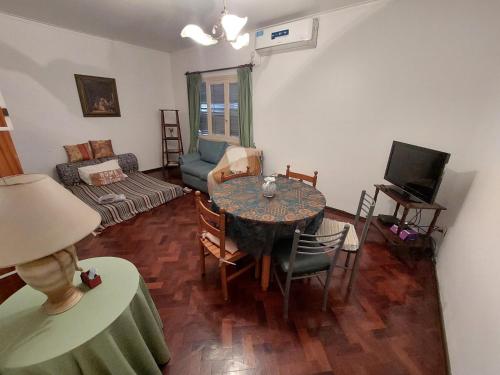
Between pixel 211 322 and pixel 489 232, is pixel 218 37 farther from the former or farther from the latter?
pixel 489 232

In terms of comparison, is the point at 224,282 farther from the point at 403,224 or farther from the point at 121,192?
the point at 121,192

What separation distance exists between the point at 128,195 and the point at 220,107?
7.77 feet

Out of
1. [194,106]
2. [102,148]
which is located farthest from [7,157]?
[194,106]

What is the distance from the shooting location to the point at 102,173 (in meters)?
3.59

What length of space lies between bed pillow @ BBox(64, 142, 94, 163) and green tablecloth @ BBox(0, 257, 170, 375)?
3.36 m

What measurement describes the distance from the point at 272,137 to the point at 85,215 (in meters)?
3.16

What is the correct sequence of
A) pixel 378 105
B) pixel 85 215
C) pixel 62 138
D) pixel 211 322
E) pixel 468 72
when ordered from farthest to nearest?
pixel 62 138 < pixel 378 105 < pixel 468 72 < pixel 211 322 < pixel 85 215

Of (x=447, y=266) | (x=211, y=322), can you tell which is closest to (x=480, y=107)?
(x=447, y=266)

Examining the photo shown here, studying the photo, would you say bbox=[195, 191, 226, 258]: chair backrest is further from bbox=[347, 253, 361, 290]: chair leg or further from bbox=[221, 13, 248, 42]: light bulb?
bbox=[221, 13, 248, 42]: light bulb

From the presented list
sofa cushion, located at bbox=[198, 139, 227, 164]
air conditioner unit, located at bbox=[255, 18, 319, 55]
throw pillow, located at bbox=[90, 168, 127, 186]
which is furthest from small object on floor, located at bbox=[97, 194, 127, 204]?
air conditioner unit, located at bbox=[255, 18, 319, 55]

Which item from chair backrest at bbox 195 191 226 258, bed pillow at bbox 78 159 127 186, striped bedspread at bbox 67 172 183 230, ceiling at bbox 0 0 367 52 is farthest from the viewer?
bed pillow at bbox 78 159 127 186

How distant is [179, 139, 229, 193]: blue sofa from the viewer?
3.85 metres

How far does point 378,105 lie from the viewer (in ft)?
8.57

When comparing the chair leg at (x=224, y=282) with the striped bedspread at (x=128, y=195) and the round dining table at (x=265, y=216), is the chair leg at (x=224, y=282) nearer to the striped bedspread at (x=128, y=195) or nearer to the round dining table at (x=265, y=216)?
the round dining table at (x=265, y=216)
